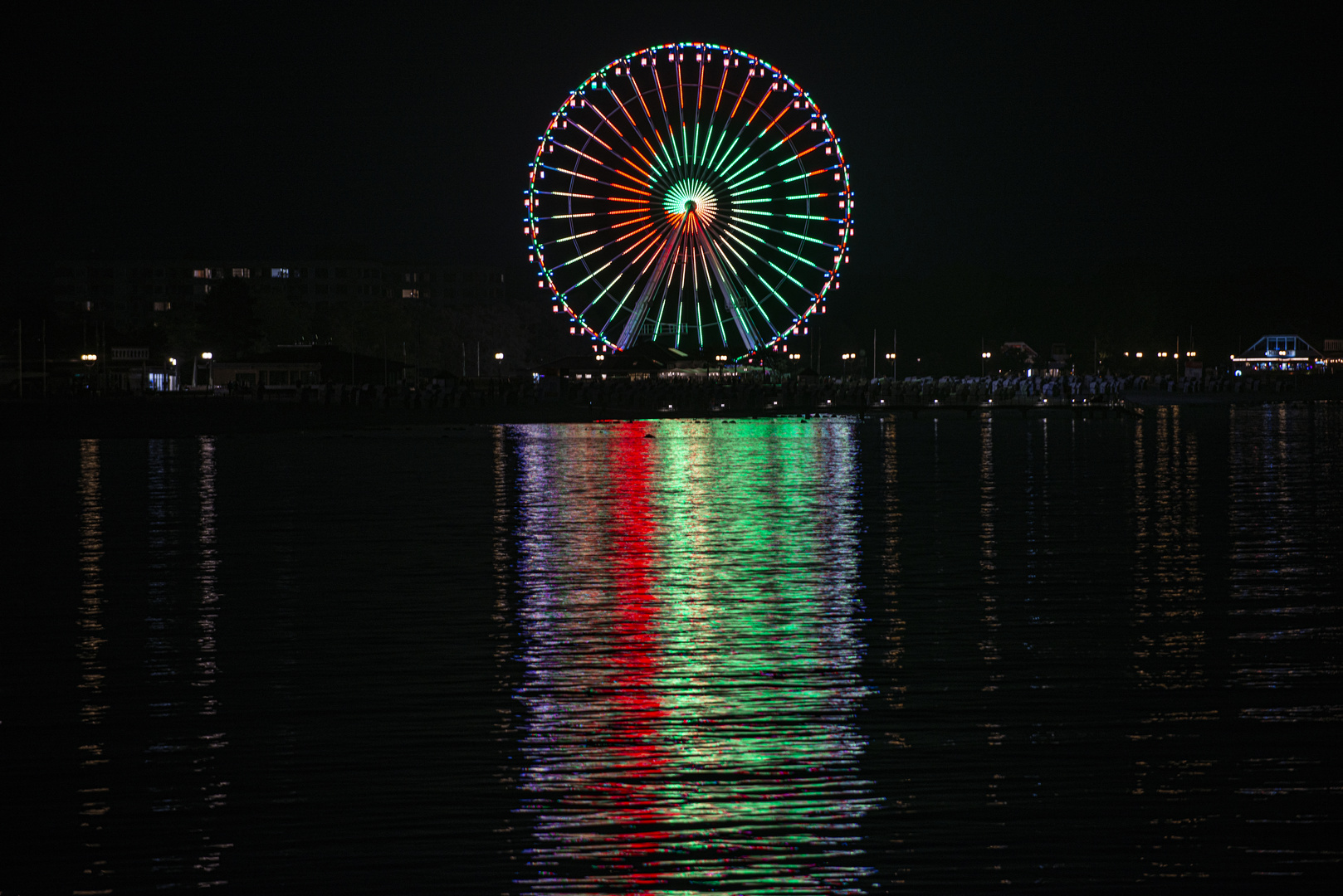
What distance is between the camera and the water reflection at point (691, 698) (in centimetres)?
675

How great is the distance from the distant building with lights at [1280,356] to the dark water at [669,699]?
479 ft

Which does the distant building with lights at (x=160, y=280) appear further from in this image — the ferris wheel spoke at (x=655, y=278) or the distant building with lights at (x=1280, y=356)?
the ferris wheel spoke at (x=655, y=278)

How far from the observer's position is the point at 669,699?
995cm

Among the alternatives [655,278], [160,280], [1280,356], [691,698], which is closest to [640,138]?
[655,278]

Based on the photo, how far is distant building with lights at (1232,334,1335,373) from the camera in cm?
15675

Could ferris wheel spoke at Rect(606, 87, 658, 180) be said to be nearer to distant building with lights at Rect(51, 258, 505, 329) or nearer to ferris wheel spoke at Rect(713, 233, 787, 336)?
ferris wheel spoke at Rect(713, 233, 787, 336)

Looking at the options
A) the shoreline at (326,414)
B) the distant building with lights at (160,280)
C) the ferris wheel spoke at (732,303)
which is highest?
the distant building with lights at (160,280)

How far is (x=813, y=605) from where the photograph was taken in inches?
547

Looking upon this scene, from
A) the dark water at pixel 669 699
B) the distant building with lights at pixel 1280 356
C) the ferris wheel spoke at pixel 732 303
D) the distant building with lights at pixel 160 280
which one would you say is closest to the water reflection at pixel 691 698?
the dark water at pixel 669 699

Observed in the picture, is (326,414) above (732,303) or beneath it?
beneath

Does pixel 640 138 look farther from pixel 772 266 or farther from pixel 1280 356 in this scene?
pixel 1280 356

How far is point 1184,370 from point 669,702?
514ft

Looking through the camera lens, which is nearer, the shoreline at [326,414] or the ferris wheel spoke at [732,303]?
the shoreline at [326,414]

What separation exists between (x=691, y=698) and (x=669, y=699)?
16 cm
